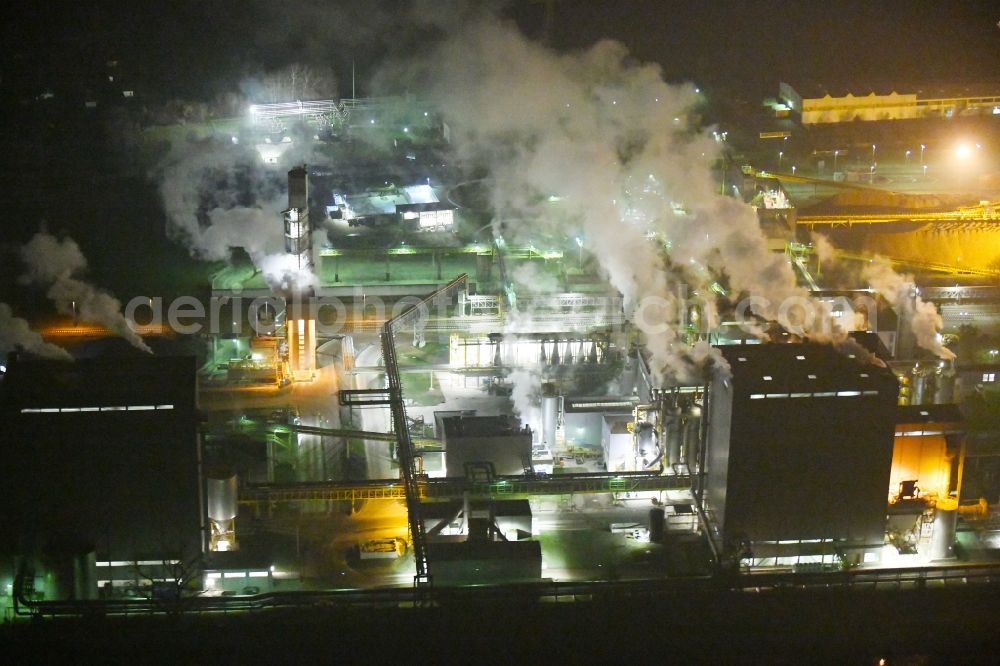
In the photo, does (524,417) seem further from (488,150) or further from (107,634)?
(488,150)

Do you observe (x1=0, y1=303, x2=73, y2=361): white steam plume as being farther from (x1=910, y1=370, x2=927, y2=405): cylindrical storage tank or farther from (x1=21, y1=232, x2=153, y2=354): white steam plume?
(x1=910, y1=370, x2=927, y2=405): cylindrical storage tank

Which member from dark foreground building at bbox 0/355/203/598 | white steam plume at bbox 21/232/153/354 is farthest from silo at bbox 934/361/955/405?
white steam plume at bbox 21/232/153/354

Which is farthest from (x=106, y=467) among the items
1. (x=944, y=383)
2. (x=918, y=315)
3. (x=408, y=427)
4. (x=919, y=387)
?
(x=918, y=315)

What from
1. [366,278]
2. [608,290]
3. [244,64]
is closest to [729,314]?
[608,290]

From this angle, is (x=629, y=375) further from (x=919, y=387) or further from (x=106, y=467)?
(x=106, y=467)

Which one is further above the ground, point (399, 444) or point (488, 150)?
point (488, 150)

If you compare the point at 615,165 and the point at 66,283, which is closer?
the point at 66,283
